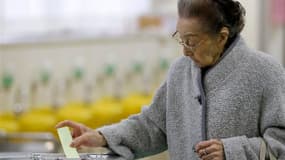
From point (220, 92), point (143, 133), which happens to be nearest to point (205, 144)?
point (220, 92)

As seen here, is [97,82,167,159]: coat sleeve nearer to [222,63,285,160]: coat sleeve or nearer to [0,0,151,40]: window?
[222,63,285,160]: coat sleeve

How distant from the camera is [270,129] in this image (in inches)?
41.8

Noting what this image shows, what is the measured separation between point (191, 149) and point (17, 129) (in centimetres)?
167

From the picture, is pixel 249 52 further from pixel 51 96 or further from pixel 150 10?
pixel 150 10

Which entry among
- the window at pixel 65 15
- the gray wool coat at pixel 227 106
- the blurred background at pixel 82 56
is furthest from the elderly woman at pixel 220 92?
the window at pixel 65 15

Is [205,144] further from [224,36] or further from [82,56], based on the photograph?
[82,56]

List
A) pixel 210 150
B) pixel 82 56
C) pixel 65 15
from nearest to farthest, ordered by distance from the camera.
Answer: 1. pixel 210 150
2. pixel 82 56
3. pixel 65 15

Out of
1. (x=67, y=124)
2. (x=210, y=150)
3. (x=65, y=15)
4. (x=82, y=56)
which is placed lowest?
(x=210, y=150)

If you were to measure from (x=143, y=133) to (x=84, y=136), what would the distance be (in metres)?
0.12

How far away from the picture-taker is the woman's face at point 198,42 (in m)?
Result: 1.07

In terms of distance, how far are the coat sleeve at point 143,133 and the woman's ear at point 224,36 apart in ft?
0.56

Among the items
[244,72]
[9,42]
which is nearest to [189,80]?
[244,72]

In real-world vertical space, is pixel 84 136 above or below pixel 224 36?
below

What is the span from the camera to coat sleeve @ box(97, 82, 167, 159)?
3.99 feet
